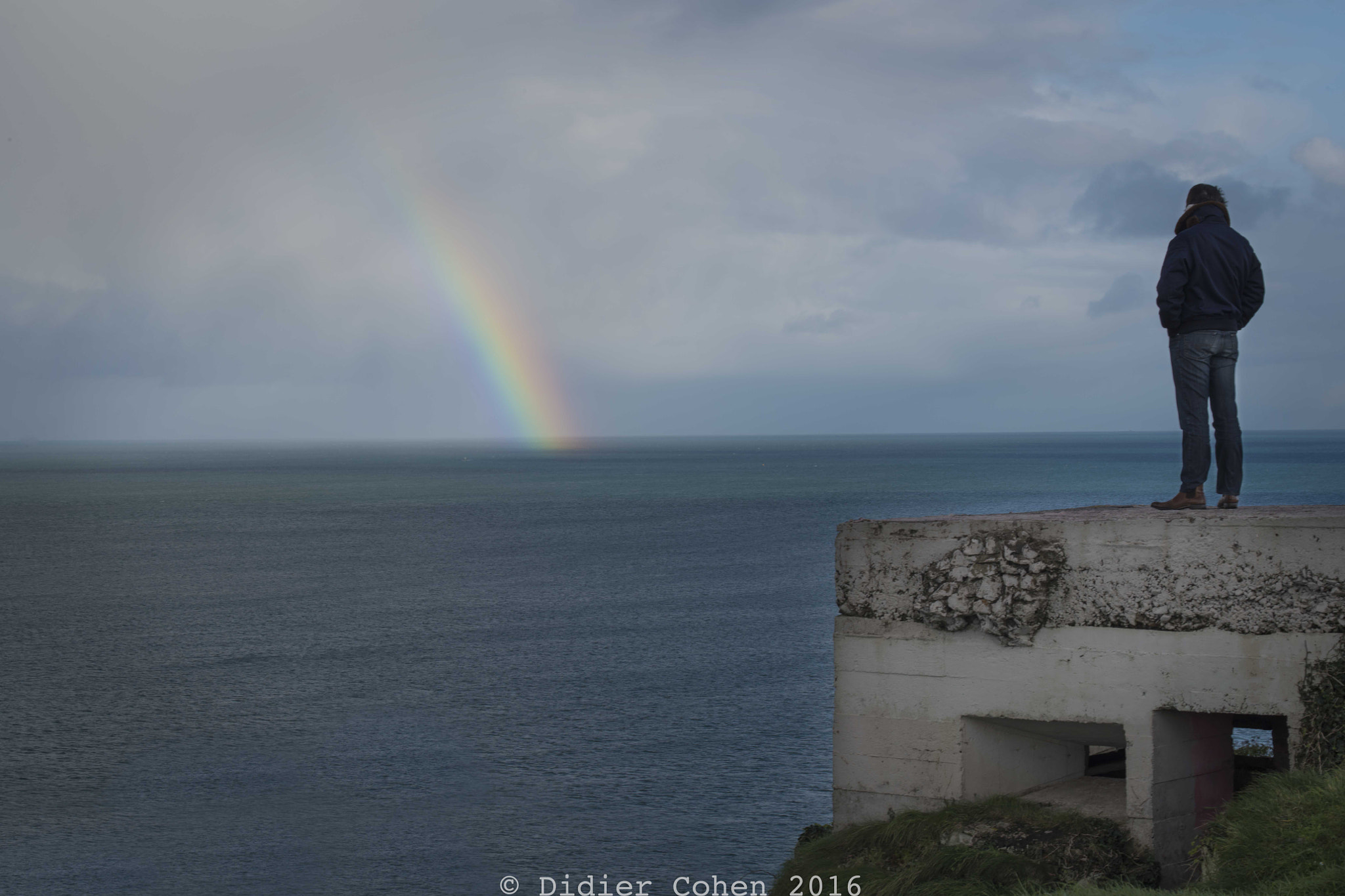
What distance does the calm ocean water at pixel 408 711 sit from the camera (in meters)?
18.9

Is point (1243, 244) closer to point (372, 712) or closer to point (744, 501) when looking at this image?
point (372, 712)

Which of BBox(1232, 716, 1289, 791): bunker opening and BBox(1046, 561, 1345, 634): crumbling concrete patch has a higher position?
BBox(1046, 561, 1345, 634): crumbling concrete patch

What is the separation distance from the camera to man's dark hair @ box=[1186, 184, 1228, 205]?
8539 mm

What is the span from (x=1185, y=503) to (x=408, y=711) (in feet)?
73.7

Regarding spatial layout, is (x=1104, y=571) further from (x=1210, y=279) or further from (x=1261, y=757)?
(x=1261, y=757)

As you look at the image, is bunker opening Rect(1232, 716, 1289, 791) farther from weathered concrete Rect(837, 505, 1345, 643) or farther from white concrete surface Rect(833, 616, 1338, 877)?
weathered concrete Rect(837, 505, 1345, 643)

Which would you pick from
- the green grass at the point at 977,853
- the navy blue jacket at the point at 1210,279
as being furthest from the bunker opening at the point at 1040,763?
the navy blue jacket at the point at 1210,279

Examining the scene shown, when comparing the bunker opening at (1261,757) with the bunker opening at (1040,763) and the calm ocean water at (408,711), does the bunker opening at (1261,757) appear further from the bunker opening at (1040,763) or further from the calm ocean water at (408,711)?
the calm ocean water at (408,711)

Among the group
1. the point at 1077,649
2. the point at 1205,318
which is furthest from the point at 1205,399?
the point at 1077,649

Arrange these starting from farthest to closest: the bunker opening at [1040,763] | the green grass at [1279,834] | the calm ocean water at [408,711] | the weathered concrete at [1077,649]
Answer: the calm ocean water at [408,711] → the bunker opening at [1040,763] → the weathered concrete at [1077,649] → the green grass at [1279,834]

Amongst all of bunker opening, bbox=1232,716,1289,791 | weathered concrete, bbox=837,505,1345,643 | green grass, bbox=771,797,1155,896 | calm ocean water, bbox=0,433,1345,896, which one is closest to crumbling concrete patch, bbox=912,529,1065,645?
weathered concrete, bbox=837,505,1345,643

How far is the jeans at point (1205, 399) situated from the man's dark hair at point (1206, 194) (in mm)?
910

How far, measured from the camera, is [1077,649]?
24.9ft

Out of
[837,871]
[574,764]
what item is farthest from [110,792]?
[837,871]
